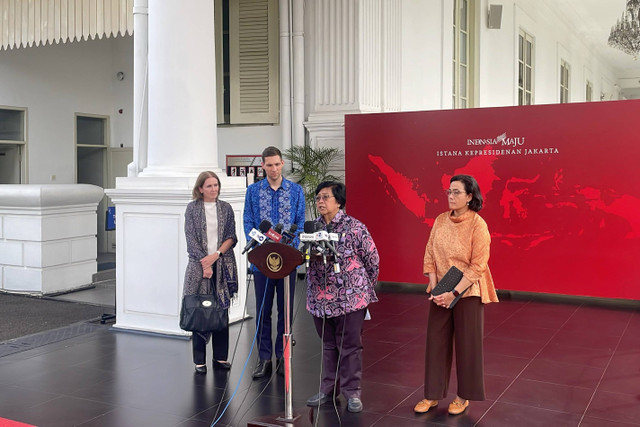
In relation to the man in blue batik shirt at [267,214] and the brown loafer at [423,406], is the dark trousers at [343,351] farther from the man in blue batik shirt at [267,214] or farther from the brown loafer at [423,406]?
the man in blue batik shirt at [267,214]

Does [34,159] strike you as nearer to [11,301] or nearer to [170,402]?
[11,301]

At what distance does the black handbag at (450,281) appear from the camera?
4.03 metres

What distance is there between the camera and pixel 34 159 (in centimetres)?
1152

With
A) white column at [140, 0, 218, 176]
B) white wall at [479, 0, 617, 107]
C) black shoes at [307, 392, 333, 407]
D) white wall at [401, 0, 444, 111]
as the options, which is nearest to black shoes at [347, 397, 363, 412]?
black shoes at [307, 392, 333, 407]

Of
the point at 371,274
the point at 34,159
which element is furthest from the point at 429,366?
the point at 34,159

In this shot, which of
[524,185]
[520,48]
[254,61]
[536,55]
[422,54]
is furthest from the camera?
[536,55]

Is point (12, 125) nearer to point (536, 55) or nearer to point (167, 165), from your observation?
point (167, 165)

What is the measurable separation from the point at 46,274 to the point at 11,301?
483mm

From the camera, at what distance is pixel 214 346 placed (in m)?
5.22

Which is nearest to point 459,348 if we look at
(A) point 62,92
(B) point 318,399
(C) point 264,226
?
(B) point 318,399

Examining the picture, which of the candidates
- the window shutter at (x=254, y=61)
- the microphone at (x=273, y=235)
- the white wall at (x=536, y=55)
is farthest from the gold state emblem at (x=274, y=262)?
the white wall at (x=536, y=55)

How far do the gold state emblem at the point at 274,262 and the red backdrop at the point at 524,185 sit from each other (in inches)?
176

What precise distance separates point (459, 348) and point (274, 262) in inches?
47.6

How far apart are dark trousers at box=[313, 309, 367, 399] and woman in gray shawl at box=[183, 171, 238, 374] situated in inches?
39.7
